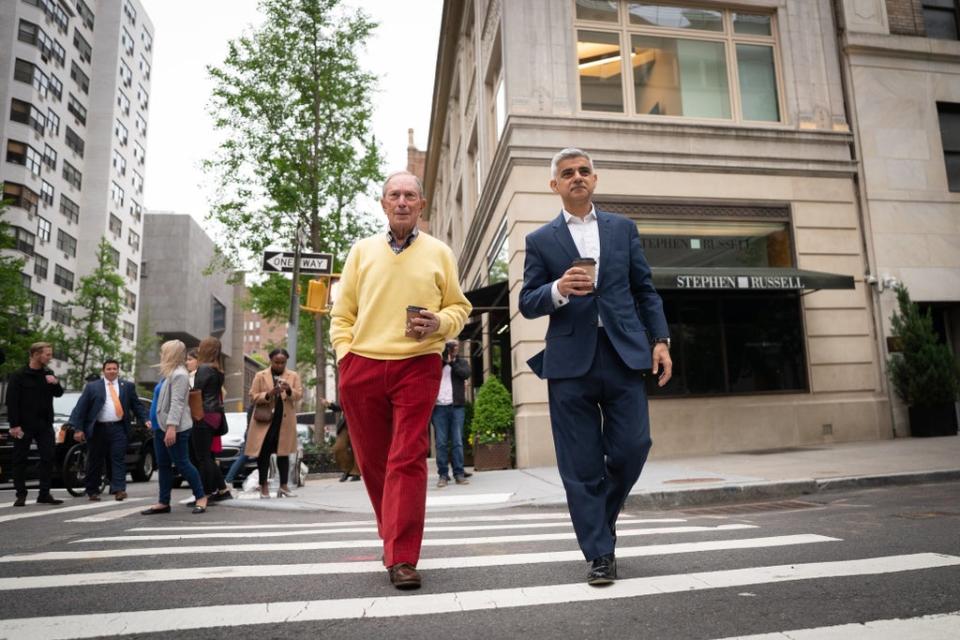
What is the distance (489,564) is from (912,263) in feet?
45.7

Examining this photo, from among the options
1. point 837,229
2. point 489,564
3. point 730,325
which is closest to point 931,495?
point 489,564

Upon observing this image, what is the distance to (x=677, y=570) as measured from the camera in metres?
3.57

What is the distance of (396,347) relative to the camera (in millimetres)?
3682

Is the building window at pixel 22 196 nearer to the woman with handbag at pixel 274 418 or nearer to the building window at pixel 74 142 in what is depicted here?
the building window at pixel 74 142

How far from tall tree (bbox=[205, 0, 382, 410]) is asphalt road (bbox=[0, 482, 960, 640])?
1522 centimetres

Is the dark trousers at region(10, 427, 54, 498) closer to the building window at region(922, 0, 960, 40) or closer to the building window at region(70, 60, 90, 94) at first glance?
the building window at region(922, 0, 960, 40)

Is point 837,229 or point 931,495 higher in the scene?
point 837,229

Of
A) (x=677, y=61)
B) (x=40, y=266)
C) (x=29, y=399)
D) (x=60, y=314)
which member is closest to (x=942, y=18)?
(x=677, y=61)

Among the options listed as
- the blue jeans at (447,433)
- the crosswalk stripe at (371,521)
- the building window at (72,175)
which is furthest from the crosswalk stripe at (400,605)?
the building window at (72,175)

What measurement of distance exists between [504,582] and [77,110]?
65.9 metres

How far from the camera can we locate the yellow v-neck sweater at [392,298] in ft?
12.2

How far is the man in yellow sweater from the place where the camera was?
139 inches

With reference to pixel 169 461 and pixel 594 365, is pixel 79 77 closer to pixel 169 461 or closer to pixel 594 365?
pixel 169 461

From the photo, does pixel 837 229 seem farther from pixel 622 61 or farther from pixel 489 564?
pixel 489 564
